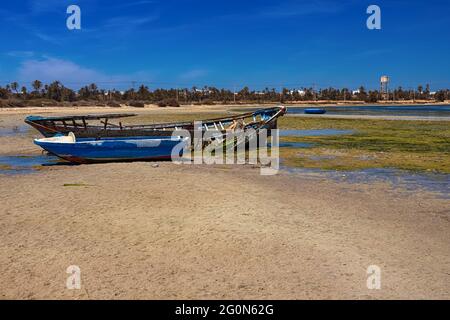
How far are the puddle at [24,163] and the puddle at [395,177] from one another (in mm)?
8585

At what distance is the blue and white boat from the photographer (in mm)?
16188

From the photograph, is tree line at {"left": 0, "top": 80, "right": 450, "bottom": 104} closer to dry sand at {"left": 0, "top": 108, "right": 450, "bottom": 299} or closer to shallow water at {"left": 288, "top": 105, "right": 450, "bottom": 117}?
shallow water at {"left": 288, "top": 105, "right": 450, "bottom": 117}

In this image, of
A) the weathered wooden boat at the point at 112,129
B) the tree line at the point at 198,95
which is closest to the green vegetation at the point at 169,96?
the tree line at the point at 198,95

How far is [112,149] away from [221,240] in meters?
10.5

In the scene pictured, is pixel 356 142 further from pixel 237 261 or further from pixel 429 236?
pixel 237 261

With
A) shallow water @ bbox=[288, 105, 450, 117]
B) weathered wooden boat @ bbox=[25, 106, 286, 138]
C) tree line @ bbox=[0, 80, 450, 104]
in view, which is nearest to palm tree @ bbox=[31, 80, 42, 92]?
tree line @ bbox=[0, 80, 450, 104]

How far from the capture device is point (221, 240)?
698cm

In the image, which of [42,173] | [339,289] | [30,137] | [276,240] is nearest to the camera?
[339,289]

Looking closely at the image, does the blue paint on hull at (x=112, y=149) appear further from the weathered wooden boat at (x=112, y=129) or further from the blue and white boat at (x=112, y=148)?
the weathered wooden boat at (x=112, y=129)

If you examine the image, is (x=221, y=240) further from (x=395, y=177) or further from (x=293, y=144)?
(x=293, y=144)

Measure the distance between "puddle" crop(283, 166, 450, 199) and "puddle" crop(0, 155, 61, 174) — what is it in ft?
28.2
